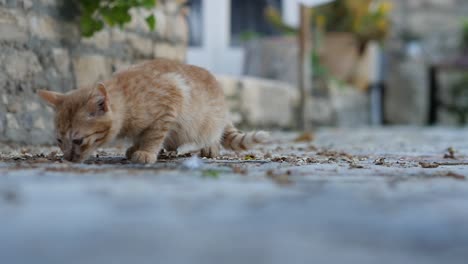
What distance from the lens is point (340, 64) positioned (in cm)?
995

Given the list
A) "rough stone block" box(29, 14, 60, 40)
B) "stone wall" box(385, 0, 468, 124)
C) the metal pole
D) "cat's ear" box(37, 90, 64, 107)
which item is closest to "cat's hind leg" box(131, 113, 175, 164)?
"cat's ear" box(37, 90, 64, 107)

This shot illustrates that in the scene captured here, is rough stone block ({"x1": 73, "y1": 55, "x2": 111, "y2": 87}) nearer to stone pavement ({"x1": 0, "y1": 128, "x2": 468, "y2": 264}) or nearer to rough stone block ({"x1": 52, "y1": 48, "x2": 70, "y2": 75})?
rough stone block ({"x1": 52, "y1": 48, "x2": 70, "y2": 75})

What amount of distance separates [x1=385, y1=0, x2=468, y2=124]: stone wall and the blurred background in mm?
20

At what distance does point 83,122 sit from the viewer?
8.48 feet

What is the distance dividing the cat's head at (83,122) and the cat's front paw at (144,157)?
176 mm

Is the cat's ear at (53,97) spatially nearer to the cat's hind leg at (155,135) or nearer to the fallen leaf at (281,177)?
the cat's hind leg at (155,135)

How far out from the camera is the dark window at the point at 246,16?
8.97 metres

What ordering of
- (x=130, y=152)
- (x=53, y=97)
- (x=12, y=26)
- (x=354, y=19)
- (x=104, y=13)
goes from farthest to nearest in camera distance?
(x=354, y=19) < (x=104, y=13) < (x=12, y=26) < (x=130, y=152) < (x=53, y=97)

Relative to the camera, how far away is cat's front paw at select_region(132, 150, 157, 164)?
8.52 ft

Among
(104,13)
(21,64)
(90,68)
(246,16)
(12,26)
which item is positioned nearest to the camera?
(12,26)

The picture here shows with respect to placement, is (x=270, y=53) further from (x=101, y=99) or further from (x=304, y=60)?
(x=101, y=99)

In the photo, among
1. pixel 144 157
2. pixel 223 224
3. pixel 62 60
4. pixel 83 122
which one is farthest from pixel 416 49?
pixel 223 224

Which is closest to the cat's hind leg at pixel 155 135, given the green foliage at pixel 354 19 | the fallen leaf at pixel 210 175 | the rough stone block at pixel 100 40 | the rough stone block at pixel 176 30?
the fallen leaf at pixel 210 175

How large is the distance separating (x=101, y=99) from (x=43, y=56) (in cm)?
130
